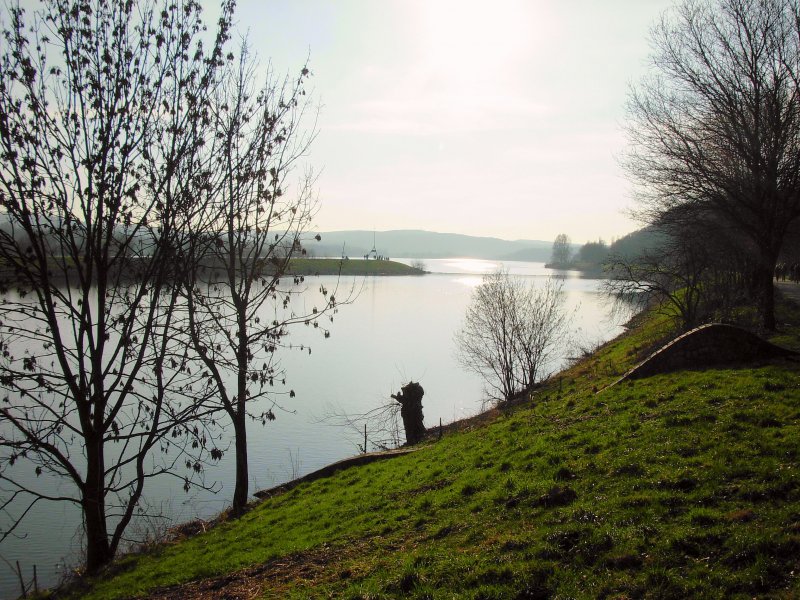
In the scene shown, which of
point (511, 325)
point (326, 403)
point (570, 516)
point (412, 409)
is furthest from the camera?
point (511, 325)

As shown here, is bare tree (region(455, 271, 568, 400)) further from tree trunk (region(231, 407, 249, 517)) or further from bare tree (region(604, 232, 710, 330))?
tree trunk (region(231, 407, 249, 517))

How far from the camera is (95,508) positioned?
467 inches

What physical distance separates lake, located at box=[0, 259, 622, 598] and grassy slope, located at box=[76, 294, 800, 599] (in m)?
4.46

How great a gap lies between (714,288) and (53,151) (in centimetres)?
2916

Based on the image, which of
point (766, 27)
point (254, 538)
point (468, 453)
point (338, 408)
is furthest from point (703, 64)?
point (254, 538)

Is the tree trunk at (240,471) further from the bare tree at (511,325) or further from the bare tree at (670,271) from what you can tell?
the bare tree at (670,271)

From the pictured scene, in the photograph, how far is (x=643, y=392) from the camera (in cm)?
1348

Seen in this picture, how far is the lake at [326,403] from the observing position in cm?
1530

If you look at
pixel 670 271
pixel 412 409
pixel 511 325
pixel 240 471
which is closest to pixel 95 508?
pixel 240 471

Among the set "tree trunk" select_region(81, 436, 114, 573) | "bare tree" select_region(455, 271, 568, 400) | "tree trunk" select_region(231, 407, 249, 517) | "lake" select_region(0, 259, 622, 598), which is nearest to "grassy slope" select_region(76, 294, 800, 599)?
"tree trunk" select_region(81, 436, 114, 573)

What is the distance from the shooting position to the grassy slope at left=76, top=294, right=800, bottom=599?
5879 millimetres

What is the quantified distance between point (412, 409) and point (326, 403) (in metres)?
7.11

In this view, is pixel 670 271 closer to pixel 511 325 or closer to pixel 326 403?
pixel 511 325

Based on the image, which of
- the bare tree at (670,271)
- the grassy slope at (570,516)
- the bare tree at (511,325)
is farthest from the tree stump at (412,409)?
the bare tree at (670,271)
